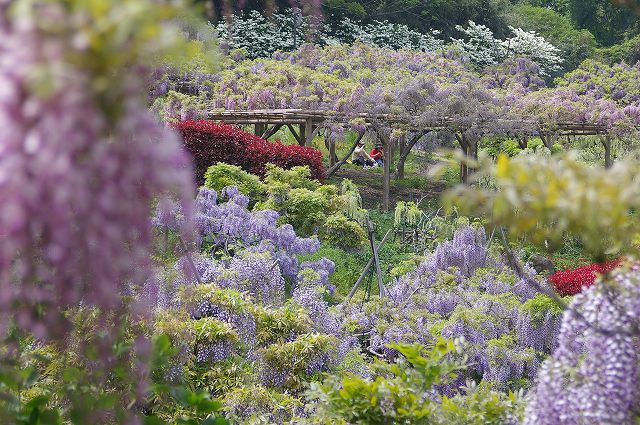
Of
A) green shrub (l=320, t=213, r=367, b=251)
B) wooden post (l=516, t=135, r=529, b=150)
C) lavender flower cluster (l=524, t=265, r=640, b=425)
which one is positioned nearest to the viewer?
lavender flower cluster (l=524, t=265, r=640, b=425)

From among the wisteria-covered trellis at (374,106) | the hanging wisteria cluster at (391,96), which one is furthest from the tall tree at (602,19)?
the wisteria-covered trellis at (374,106)

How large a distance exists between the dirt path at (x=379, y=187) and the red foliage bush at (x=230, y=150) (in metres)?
2.98

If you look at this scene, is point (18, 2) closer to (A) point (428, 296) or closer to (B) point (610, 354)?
(B) point (610, 354)

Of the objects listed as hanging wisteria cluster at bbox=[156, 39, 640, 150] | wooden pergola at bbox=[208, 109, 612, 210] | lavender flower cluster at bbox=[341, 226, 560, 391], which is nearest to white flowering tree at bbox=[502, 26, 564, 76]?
hanging wisteria cluster at bbox=[156, 39, 640, 150]

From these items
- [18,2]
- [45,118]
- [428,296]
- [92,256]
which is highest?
[18,2]

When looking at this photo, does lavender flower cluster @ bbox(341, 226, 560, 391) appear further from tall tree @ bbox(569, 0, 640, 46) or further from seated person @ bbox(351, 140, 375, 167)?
tall tree @ bbox(569, 0, 640, 46)

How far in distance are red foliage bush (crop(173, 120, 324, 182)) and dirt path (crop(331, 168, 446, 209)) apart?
2.98m

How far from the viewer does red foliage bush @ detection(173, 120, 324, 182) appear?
37.3 feet

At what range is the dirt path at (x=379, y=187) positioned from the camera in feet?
49.8

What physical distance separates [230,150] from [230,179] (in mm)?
1759

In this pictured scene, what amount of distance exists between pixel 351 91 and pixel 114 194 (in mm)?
14036

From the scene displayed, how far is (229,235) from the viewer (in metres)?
8.05

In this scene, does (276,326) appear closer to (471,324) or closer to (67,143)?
(471,324)

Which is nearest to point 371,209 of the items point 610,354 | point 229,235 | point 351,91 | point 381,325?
point 351,91
